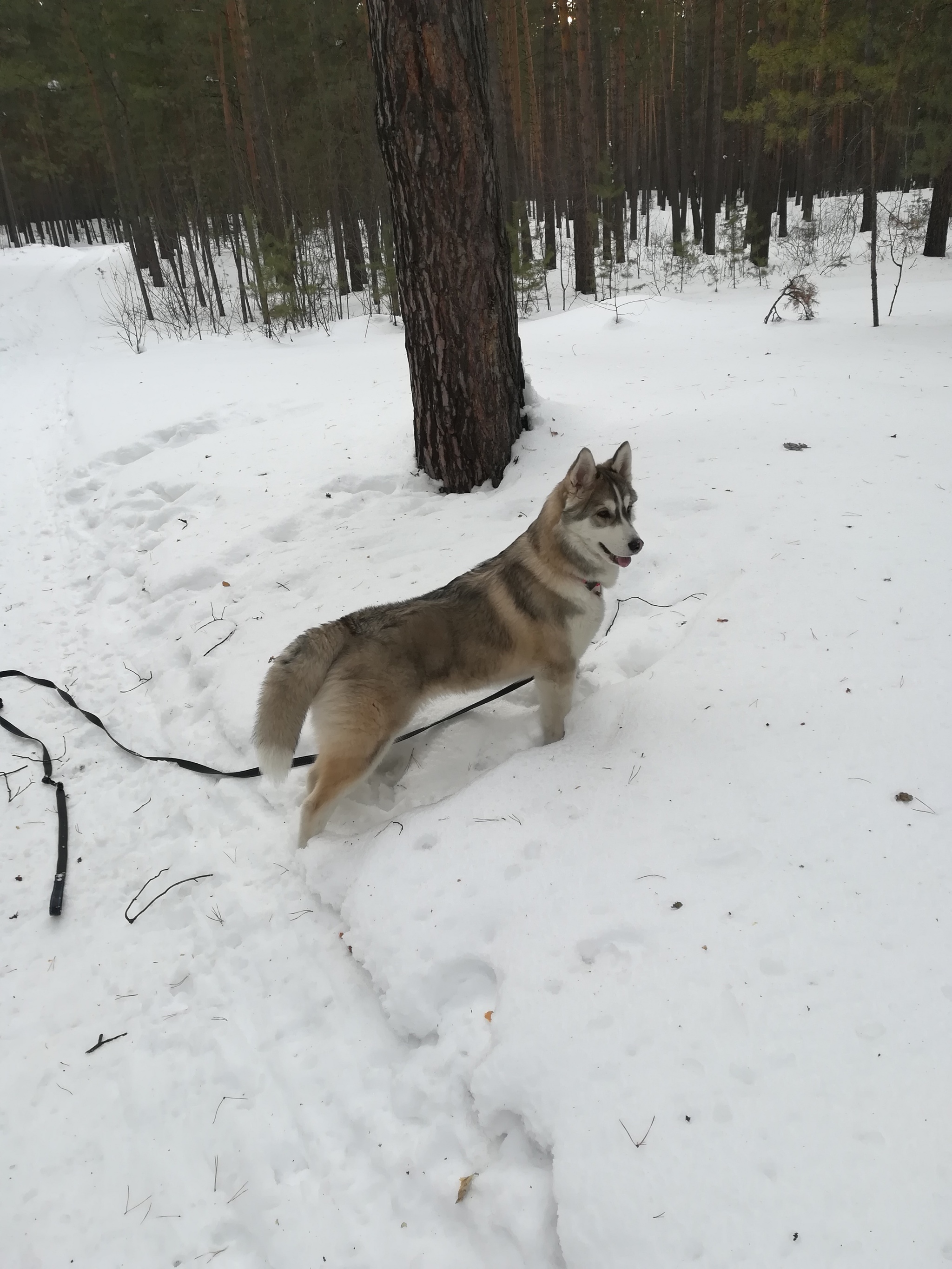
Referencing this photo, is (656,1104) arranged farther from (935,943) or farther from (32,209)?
(32,209)

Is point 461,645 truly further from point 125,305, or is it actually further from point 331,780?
point 125,305

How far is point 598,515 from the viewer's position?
3.37 metres

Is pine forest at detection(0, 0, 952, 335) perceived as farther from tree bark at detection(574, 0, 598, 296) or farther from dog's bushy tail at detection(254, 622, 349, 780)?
dog's bushy tail at detection(254, 622, 349, 780)

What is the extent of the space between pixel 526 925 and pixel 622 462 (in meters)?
2.38

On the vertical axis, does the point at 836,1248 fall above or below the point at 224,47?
below

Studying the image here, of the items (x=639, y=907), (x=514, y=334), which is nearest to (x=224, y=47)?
(x=514, y=334)

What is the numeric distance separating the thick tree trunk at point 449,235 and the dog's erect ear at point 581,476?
2902 mm

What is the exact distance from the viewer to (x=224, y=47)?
75.6 ft

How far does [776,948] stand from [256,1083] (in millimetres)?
1913

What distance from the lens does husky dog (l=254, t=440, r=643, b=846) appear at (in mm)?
3223

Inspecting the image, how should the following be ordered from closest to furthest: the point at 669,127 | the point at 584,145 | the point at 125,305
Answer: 1. the point at 584,145
2. the point at 125,305
3. the point at 669,127

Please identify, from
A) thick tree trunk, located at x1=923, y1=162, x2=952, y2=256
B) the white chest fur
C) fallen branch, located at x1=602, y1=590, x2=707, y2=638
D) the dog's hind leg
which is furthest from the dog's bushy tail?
thick tree trunk, located at x1=923, y1=162, x2=952, y2=256

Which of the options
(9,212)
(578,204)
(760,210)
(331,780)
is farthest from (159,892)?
(9,212)

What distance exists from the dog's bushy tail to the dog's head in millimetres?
1312
